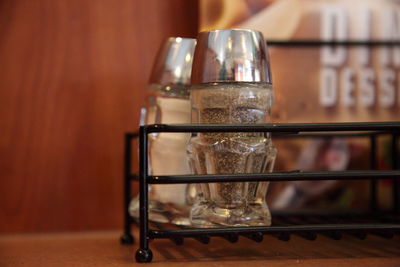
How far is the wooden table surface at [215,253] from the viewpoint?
0.56 metres

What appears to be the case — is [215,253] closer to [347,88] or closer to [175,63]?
[175,63]

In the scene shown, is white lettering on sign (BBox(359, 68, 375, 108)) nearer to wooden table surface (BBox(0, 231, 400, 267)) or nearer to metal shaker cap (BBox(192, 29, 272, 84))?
wooden table surface (BBox(0, 231, 400, 267))

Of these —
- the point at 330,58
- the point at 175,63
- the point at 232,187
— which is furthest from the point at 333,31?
the point at 232,187

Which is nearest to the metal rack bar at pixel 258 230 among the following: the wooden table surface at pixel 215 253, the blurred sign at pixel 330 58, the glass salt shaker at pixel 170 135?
the wooden table surface at pixel 215 253

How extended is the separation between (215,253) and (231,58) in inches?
7.6

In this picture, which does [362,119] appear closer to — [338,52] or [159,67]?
[338,52]

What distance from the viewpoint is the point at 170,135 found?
70cm

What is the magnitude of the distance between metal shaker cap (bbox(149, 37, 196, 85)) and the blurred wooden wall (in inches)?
7.9

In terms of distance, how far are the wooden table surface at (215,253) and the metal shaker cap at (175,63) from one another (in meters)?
0.19

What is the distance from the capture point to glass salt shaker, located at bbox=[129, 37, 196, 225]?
27.2 inches

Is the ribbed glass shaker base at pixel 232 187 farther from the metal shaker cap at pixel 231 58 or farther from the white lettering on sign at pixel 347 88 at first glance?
the white lettering on sign at pixel 347 88

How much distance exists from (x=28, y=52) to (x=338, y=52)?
0.46 meters

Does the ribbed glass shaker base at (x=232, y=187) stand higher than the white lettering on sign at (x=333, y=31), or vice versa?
the white lettering on sign at (x=333, y=31)

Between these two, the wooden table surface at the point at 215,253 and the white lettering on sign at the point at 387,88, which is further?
the white lettering on sign at the point at 387,88
